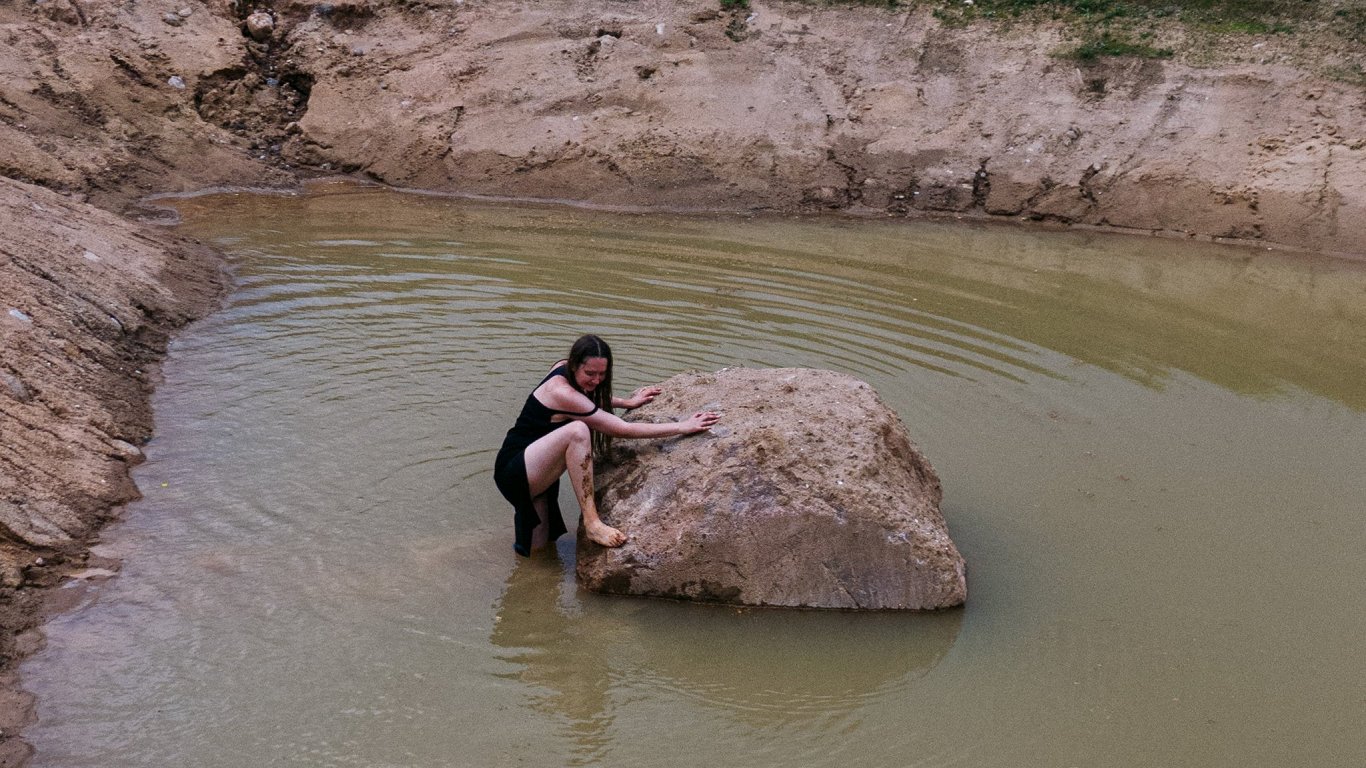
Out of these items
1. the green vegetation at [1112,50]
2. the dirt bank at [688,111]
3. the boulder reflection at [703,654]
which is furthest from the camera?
the green vegetation at [1112,50]

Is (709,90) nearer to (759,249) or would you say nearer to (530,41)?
(530,41)

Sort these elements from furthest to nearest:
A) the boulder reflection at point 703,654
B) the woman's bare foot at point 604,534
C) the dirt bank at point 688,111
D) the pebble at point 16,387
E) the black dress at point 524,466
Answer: the dirt bank at point 688,111 < the pebble at point 16,387 < the black dress at point 524,466 < the woman's bare foot at point 604,534 < the boulder reflection at point 703,654

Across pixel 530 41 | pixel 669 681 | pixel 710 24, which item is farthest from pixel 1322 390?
pixel 530 41

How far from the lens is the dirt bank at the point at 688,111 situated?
14516mm

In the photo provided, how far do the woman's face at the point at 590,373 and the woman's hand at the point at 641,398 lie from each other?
510 mm

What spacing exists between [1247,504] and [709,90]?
1014cm

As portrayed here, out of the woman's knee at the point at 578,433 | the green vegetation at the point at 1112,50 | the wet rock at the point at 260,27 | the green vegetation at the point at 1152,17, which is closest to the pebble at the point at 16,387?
the woman's knee at the point at 578,433

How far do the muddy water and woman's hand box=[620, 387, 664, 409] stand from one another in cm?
94

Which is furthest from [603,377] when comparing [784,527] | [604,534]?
[784,527]

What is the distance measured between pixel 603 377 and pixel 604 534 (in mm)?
846

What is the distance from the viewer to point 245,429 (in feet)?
25.9

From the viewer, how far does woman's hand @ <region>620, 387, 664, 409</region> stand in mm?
7023

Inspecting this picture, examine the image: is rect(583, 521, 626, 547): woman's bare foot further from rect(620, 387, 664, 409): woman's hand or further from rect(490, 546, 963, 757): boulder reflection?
rect(620, 387, 664, 409): woman's hand

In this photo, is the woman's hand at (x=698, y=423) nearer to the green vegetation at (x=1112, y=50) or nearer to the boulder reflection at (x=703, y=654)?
the boulder reflection at (x=703, y=654)
